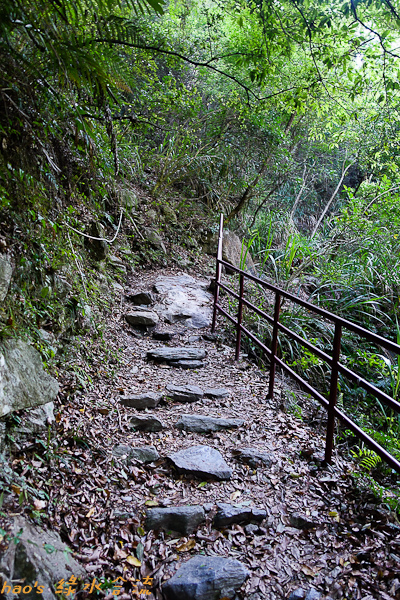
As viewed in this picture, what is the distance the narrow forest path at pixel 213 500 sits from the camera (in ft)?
5.98

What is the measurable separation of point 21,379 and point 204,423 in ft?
4.71

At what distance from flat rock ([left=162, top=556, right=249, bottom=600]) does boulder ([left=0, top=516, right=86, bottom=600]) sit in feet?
1.36

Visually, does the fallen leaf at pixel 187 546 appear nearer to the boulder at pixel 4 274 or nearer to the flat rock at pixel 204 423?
the flat rock at pixel 204 423

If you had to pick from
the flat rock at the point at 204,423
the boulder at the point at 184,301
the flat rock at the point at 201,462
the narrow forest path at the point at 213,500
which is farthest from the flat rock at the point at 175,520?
the boulder at the point at 184,301

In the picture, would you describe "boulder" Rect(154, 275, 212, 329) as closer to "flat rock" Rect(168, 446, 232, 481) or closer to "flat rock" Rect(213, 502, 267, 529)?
"flat rock" Rect(168, 446, 232, 481)

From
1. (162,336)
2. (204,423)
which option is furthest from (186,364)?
(204,423)

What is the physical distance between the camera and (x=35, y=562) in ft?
4.91

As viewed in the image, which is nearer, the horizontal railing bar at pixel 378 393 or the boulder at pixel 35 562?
the boulder at pixel 35 562

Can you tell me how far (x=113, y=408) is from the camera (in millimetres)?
3076

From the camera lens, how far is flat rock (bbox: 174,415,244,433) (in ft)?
9.86

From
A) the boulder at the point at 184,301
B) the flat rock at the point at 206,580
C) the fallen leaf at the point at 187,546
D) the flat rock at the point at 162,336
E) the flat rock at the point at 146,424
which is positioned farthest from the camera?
the boulder at the point at 184,301

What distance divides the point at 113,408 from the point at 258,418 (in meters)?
1.17

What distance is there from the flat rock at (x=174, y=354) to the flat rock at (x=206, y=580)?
249cm

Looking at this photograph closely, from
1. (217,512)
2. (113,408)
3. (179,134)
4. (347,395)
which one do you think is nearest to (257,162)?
(179,134)
